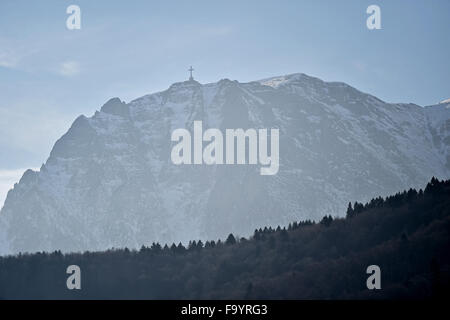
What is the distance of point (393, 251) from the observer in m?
196

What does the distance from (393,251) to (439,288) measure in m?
40.2

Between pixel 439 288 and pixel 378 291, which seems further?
pixel 378 291

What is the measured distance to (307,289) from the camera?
611 feet
